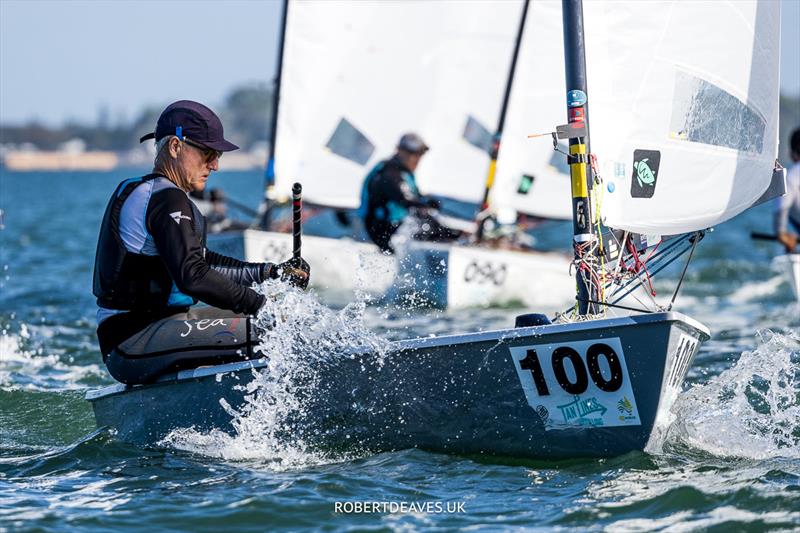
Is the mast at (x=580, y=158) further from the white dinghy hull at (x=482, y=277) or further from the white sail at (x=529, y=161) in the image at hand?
the white sail at (x=529, y=161)

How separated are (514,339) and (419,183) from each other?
321 inches

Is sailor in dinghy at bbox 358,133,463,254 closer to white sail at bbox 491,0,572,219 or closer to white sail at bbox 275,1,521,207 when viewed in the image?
white sail at bbox 491,0,572,219

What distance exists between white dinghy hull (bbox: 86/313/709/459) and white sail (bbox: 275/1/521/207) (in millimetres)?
7201

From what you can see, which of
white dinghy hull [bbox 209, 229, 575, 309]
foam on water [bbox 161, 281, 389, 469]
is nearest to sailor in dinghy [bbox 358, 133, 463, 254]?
white dinghy hull [bbox 209, 229, 575, 309]

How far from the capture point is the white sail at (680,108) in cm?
443

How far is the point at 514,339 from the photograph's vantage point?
3.94 meters

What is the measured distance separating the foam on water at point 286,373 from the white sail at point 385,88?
7.16m

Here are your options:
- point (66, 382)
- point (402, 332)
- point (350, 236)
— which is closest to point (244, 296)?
point (66, 382)

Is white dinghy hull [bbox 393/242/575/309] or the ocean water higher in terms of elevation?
white dinghy hull [bbox 393/242/575/309]

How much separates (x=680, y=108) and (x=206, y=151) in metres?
1.78

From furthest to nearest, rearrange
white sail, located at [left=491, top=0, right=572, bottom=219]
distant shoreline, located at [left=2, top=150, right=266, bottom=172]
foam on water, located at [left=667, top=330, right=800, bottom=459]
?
distant shoreline, located at [left=2, top=150, right=266, bottom=172]
white sail, located at [left=491, top=0, right=572, bottom=219]
foam on water, located at [left=667, top=330, right=800, bottom=459]

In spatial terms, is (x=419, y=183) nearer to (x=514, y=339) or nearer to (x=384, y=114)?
(x=384, y=114)

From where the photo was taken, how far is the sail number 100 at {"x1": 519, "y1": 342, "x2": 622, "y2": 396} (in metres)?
3.87

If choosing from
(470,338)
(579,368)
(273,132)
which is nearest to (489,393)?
(470,338)
